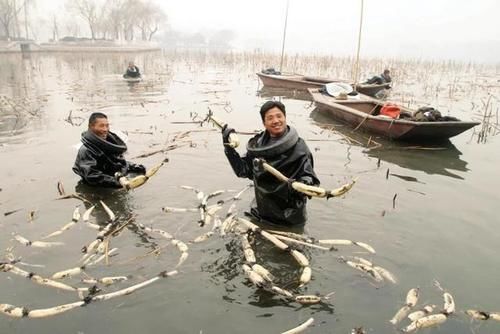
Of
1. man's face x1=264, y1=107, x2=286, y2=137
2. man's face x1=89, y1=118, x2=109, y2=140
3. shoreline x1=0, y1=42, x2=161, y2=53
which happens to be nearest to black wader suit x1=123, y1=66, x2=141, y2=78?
man's face x1=89, y1=118, x2=109, y2=140

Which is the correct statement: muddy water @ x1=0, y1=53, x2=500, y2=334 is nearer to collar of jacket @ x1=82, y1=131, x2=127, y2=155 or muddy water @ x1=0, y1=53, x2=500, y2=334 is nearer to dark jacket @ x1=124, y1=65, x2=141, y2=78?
collar of jacket @ x1=82, y1=131, x2=127, y2=155

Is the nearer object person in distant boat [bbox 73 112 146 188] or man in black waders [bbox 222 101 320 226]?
man in black waders [bbox 222 101 320 226]

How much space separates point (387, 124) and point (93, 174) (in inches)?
253

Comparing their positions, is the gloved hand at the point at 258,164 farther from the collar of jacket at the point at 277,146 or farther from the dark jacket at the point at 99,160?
the dark jacket at the point at 99,160

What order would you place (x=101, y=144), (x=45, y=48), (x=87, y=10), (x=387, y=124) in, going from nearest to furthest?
1. (x=101, y=144)
2. (x=387, y=124)
3. (x=45, y=48)
4. (x=87, y=10)

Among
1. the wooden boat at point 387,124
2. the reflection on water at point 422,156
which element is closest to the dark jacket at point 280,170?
the reflection on water at point 422,156

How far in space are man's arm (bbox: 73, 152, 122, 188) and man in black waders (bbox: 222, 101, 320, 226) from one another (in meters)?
2.03

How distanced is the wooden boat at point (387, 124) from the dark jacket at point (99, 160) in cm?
589

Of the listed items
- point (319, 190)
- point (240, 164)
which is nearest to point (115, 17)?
point (240, 164)

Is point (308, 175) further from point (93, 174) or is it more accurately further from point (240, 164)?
point (93, 174)

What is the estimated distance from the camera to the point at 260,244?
14.9ft

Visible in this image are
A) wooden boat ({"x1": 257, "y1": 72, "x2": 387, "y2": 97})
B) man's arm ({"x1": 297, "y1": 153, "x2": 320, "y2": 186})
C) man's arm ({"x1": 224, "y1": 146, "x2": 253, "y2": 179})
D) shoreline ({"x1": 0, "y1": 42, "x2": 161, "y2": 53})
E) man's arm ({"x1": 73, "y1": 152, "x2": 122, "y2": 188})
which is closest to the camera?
man's arm ({"x1": 297, "y1": 153, "x2": 320, "y2": 186})

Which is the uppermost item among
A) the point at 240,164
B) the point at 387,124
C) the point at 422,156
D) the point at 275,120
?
the point at 275,120

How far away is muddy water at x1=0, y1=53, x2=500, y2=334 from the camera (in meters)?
3.40
